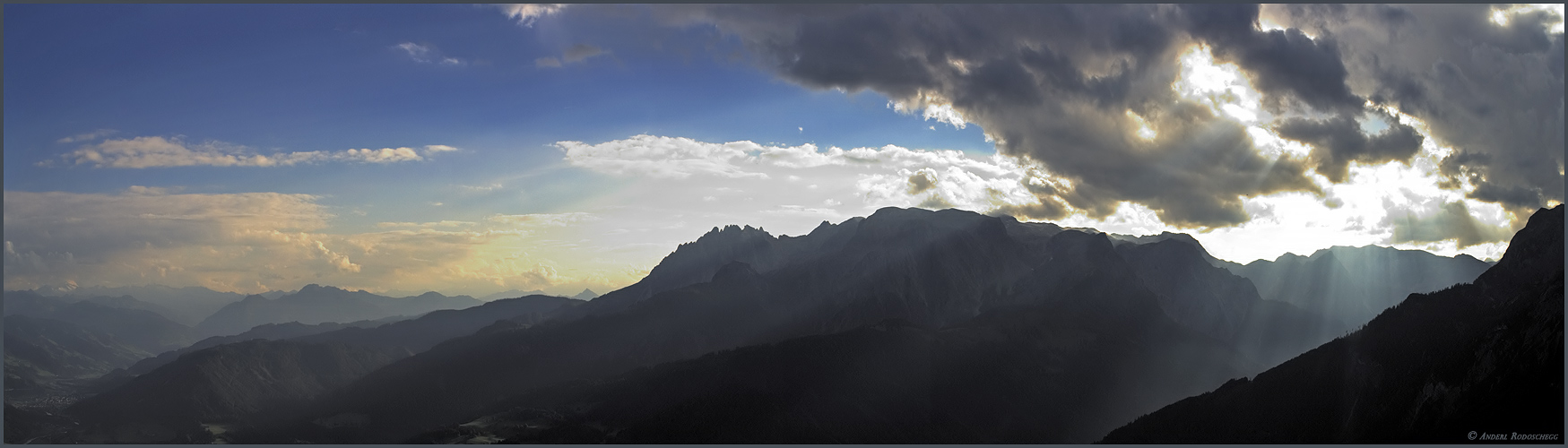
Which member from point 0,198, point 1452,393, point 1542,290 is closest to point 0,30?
point 0,198

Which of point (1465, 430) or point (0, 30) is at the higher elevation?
point (0, 30)

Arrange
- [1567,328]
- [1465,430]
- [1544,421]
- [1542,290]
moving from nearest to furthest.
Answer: [1567,328], [1544,421], [1465,430], [1542,290]

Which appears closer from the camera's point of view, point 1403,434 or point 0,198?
point 0,198

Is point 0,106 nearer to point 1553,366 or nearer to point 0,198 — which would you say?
point 0,198

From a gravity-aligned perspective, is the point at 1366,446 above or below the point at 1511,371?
below

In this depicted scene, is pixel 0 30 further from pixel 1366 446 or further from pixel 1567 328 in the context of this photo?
pixel 1366 446

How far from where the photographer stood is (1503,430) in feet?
555

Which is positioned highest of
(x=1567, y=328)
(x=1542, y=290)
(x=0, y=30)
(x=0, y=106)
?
(x=0, y=30)

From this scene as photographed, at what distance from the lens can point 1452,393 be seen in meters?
192

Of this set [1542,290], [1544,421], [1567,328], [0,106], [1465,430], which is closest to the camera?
[0,106]

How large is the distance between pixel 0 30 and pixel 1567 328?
745 feet

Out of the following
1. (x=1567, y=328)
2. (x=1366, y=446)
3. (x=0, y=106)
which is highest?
(x=0, y=106)

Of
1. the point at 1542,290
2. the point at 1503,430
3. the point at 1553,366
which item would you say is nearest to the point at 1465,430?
the point at 1503,430

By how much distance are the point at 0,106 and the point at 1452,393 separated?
284 metres
